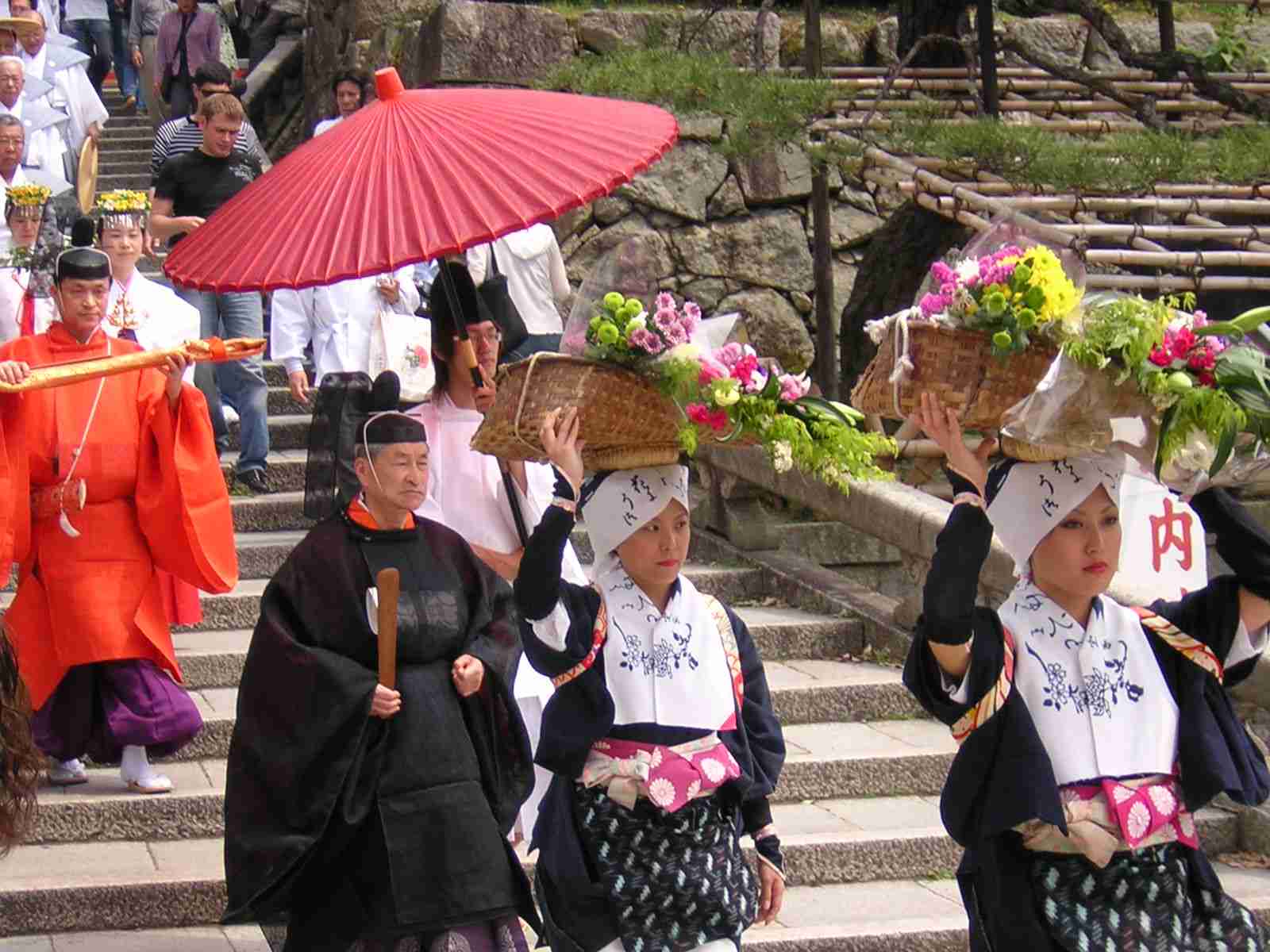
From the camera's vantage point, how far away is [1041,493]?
4.68 meters

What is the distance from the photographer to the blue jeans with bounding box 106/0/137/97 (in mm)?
16984

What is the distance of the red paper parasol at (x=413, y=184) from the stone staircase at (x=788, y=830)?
2225 mm

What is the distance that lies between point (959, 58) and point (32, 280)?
5688 millimetres

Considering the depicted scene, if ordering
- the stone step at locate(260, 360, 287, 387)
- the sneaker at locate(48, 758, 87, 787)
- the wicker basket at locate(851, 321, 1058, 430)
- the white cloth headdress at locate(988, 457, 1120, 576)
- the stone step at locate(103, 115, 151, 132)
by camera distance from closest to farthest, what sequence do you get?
1. the wicker basket at locate(851, 321, 1058, 430)
2. the white cloth headdress at locate(988, 457, 1120, 576)
3. the sneaker at locate(48, 758, 87, 787)
4. the stone step at locate(260, 360, 287, 387)
5. the stone step at locate(103, 115, 151, 132)

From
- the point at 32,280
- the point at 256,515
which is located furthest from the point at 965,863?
the point at 256,515

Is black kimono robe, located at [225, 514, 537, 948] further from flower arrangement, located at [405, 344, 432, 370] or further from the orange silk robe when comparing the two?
flower arrangement, located at [405, 344, 432, 370]

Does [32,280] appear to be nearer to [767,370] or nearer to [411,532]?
[411,532]

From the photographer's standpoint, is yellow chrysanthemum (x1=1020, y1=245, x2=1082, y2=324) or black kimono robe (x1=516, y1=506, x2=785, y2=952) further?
black kimono robe (x1=516, y1=506, x2=785, y2=952)

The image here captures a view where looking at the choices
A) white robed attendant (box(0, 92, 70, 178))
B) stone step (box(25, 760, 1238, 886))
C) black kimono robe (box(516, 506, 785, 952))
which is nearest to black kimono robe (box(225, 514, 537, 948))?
black kimono robe (box(516, 506, 785, 952))

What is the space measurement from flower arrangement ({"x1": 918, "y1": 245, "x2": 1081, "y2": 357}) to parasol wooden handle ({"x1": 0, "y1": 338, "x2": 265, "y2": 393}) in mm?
2581

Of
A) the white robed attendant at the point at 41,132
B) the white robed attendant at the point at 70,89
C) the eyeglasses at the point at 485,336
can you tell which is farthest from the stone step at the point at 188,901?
the white robed attendant at the point at 70,89

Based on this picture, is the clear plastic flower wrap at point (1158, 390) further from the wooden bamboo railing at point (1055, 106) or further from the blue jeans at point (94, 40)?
the blue jeans at point (94, 40)

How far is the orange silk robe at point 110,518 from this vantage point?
7.09 m

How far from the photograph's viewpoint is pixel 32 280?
7871mm
